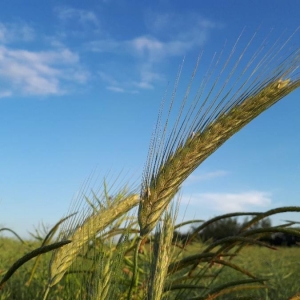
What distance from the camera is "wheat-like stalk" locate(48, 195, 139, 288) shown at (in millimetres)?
1509

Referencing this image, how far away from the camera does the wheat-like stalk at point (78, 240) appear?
1.51m

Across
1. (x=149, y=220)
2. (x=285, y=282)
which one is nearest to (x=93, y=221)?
(x=149, y=220)

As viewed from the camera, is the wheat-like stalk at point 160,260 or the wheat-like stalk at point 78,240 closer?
the wheat-like stalk at point 160,260

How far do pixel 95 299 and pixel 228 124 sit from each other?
557 mm

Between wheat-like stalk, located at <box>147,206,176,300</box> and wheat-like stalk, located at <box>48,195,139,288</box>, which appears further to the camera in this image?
wheat-like stalk, located at <box>48,195,139,288</box>

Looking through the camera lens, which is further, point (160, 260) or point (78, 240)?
point (78, 240)

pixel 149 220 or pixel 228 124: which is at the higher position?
pixel 228 124

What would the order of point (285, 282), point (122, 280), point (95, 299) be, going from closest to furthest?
point (95, 299) < point (122, 280) < point (285, 282)

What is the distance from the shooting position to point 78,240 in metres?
1.53

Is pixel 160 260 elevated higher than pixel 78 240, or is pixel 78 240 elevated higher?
pixel 78 240

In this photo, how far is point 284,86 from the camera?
1.46 metres

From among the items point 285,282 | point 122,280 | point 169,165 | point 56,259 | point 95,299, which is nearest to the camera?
point 95,299

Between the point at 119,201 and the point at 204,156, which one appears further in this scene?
the point at 119,201

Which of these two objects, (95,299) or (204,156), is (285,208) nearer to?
(204,156)
